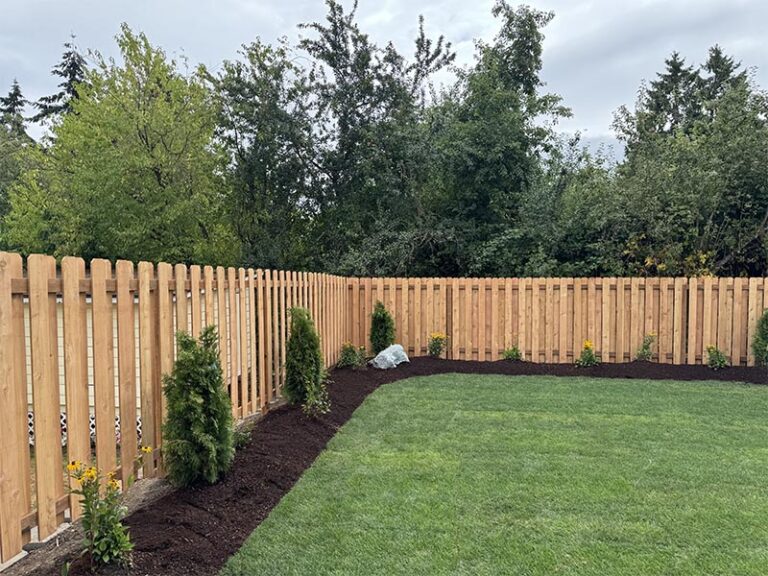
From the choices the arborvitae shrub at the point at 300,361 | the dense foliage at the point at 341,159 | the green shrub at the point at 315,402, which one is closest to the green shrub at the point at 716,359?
the dense foliage at the point at 341,159

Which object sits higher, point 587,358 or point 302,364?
point 302,364

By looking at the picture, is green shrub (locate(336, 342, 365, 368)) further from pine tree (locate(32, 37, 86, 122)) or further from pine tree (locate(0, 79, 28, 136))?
pine tree (locate(0, 79, 28, 136))

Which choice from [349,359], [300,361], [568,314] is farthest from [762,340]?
[300,361]

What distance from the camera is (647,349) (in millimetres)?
8102

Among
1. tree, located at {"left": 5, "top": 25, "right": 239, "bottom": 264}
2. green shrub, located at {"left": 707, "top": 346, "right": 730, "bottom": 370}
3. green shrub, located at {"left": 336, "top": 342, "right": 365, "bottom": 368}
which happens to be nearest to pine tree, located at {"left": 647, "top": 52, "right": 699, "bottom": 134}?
green shrub, located at {"left": 707, "top": 346, "right": 730, "bottom": 370}

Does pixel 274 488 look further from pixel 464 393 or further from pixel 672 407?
pixel 672 407

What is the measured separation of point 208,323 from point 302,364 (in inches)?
49.1

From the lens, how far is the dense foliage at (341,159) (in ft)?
36.4

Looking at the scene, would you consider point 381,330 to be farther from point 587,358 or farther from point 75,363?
point 75,363

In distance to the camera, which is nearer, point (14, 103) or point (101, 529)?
point (101, 529)

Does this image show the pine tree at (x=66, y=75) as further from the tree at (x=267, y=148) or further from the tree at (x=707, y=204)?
the tree at (x=707, y=204)

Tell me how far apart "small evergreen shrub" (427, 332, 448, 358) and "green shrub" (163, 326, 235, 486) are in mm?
5815

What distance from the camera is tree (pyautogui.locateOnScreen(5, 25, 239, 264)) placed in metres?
11.8

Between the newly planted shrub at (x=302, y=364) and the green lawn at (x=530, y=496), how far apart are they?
0.52 meters
